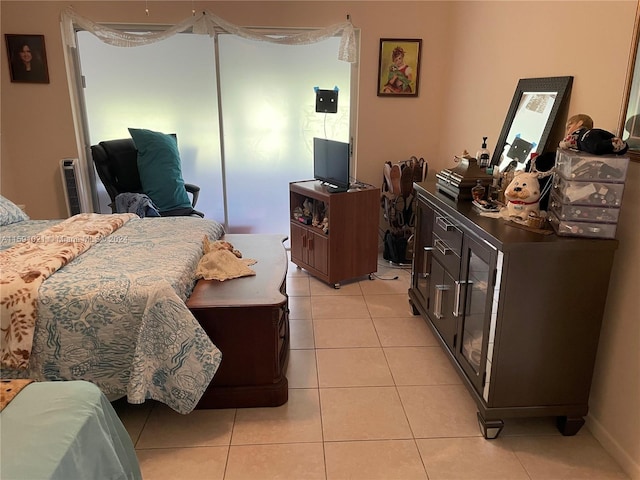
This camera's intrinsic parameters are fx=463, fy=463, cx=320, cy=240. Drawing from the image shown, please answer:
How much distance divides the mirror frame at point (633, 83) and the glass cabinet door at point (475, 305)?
657mm

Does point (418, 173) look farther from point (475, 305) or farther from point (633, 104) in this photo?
point (633, 104)

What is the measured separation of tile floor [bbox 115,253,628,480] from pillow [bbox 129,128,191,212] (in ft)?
6.07

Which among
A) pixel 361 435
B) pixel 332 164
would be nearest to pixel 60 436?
pixel 361 435

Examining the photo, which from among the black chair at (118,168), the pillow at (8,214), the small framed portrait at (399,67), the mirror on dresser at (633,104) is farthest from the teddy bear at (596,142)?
the pillow at (8,214)

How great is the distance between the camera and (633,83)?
5.97 feet

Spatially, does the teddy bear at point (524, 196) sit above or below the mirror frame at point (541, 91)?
below

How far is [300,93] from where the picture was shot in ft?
13.8

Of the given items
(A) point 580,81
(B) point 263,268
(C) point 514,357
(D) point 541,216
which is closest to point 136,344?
(B) point 263,268

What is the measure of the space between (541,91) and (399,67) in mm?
1752

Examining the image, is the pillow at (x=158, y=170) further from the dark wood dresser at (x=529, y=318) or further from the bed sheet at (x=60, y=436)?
the bed sheet at (x=60, y=436)

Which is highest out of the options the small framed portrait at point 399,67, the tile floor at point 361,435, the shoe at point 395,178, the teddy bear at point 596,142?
the small framed portrait at point 399,67

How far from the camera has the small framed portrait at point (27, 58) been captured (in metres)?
3.73

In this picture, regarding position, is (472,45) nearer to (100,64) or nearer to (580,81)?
(580,81)

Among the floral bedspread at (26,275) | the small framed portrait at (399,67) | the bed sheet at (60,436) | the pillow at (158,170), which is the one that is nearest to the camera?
the bed sheet at (60,436)
